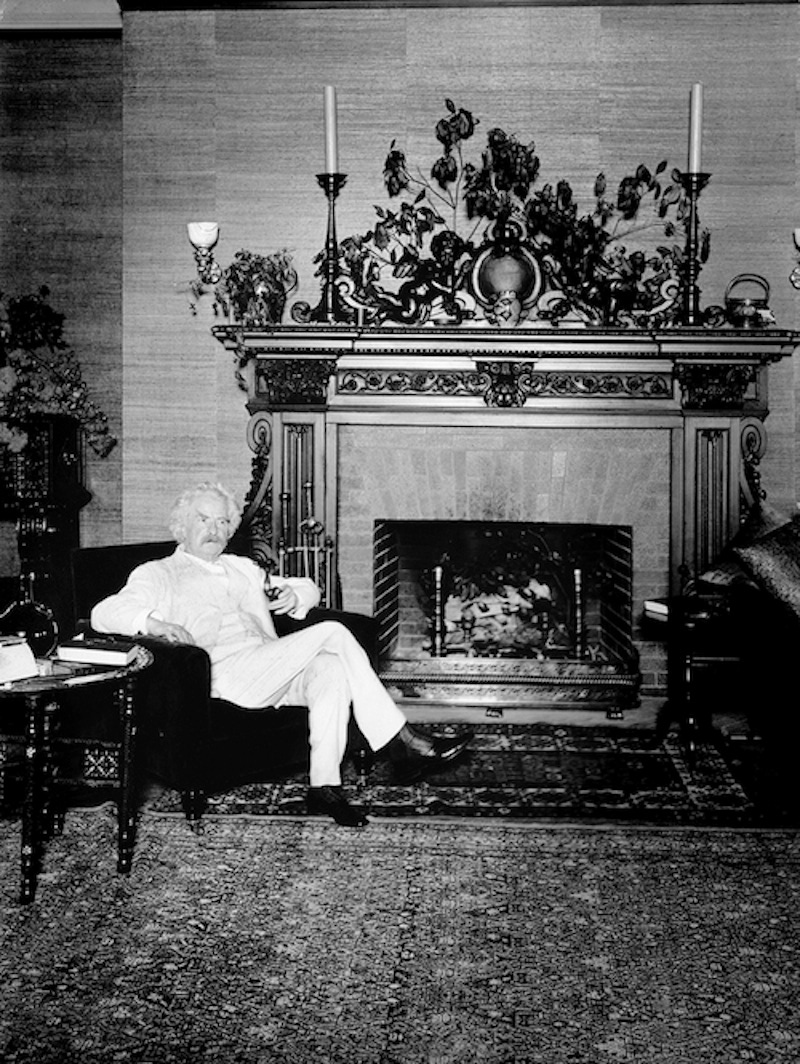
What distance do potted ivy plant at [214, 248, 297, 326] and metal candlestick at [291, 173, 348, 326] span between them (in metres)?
0.10

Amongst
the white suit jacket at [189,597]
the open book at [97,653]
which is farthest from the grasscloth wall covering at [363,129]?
the open book at [97,653]

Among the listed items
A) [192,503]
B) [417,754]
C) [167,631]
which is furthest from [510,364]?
[167,631]

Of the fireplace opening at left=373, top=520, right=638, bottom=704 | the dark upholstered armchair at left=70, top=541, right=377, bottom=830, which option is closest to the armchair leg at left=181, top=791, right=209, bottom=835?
the dark upholstered armchair at left=70, top=541, right=377, bottom=830

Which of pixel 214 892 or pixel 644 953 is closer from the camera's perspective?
pixel 644 953

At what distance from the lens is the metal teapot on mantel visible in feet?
17.0

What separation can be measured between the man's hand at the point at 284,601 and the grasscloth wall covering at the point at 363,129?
136 centimetres

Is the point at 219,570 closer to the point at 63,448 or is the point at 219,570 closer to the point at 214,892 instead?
the point at 214,892

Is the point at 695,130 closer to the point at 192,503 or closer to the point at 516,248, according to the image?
the point at 516,248

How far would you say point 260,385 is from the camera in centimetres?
546

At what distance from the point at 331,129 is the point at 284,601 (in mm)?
2013

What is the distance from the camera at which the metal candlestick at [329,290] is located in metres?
5.26

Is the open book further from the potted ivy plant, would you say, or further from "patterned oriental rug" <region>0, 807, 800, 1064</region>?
the potted ivy plant

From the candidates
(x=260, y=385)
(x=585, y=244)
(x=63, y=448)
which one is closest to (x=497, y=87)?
(x=585, y=244)

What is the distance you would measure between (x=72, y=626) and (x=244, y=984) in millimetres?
2432
